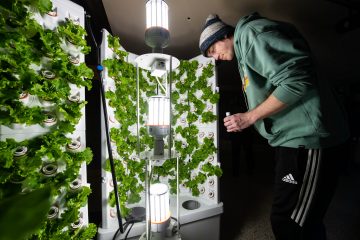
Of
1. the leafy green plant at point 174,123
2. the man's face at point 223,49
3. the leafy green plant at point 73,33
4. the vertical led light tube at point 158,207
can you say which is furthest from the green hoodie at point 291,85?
the leafy green plant at point 174,123

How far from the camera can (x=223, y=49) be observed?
50.4 inches

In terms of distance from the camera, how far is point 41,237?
3.14 feet

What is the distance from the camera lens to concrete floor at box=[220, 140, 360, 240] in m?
2.10

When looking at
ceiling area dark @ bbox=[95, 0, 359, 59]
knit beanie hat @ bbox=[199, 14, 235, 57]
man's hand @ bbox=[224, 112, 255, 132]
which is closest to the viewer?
man's hand @ bbox=[224, 112, 255, 132]

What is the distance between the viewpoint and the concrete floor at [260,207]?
2096 millimetres

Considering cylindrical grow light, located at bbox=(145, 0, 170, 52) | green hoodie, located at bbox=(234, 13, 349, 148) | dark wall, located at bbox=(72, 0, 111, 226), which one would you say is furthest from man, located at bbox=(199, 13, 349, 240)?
dark wall, located at bbox=(72, 0, 111, 226)

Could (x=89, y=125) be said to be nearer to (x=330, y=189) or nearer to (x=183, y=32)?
(x=183, y=32)

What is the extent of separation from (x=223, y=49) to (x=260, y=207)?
2.46 m

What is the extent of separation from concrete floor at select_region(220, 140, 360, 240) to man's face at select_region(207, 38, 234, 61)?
1.51 metres

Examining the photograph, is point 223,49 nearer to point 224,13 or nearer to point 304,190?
point 304,190

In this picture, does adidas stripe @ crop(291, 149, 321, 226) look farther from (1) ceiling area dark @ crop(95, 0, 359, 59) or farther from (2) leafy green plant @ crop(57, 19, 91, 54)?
(1) ceiling area dark @ crop(95, 0, 359, 59)

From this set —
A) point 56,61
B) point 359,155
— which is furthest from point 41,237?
point 359,155

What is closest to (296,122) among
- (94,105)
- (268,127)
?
(268,127)

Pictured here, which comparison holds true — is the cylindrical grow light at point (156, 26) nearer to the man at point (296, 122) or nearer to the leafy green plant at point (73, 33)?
the leafy green plant at point (73, 33)
